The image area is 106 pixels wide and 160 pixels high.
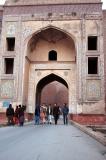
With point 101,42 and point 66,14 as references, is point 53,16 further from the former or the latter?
point 101,42

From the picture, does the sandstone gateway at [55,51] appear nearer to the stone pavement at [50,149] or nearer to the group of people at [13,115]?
the group of people at [13,115]

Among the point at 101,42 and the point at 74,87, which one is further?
the point at 74,87

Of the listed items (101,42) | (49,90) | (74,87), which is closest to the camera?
(101,42)

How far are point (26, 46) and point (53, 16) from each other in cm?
275

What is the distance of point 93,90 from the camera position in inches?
676

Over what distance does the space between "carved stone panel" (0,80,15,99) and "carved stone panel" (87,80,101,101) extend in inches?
190

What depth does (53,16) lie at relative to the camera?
60.8 ft

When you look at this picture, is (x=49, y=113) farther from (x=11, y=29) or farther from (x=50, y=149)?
(x=50, y=149)

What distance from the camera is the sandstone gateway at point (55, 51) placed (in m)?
17.3

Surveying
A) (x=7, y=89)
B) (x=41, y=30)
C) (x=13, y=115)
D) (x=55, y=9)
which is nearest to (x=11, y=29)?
(x=41, y=30)

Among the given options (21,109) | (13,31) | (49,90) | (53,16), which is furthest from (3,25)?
(49,90)

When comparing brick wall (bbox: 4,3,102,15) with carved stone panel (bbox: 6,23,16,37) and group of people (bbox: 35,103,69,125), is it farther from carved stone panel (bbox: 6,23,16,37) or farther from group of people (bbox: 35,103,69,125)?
group of people (bbox: 35,103,69,125)

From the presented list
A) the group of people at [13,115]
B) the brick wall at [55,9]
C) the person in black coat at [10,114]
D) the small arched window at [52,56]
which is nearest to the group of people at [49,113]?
the group of people at [13,115]

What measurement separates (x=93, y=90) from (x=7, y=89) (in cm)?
552
